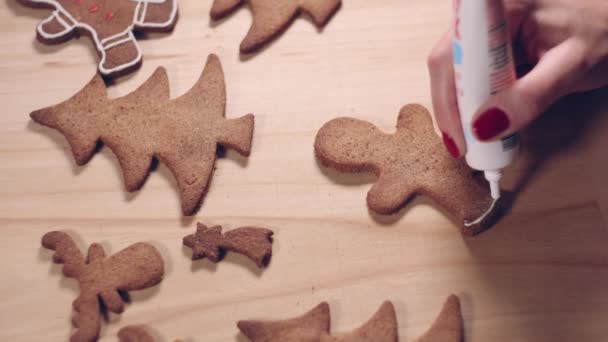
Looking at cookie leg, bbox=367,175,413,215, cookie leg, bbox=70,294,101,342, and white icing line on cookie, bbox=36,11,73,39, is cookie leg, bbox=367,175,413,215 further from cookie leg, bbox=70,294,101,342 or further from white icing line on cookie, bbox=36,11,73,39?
white icing line on cookie, bbox=36,11,73,39

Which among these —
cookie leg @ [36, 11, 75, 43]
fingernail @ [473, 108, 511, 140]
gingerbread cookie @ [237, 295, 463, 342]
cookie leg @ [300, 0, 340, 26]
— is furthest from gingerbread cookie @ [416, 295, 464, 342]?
cookie leg @ [36, 11, 75, 43]

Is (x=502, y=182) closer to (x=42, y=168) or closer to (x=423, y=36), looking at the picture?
(x=423, y=36)

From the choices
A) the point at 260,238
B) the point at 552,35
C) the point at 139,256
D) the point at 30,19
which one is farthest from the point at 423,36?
the point at 30,19

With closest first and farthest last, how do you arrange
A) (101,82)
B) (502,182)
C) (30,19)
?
1. (502,182)
2. (101,82)
3. (30,19)

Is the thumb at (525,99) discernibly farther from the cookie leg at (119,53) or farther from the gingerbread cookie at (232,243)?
the cookie leg at (119,53)

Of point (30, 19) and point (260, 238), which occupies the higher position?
point (30, 19)

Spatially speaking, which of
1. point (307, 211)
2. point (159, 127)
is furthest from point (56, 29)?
point (307, 211)

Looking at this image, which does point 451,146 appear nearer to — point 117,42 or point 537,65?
point 537,65
